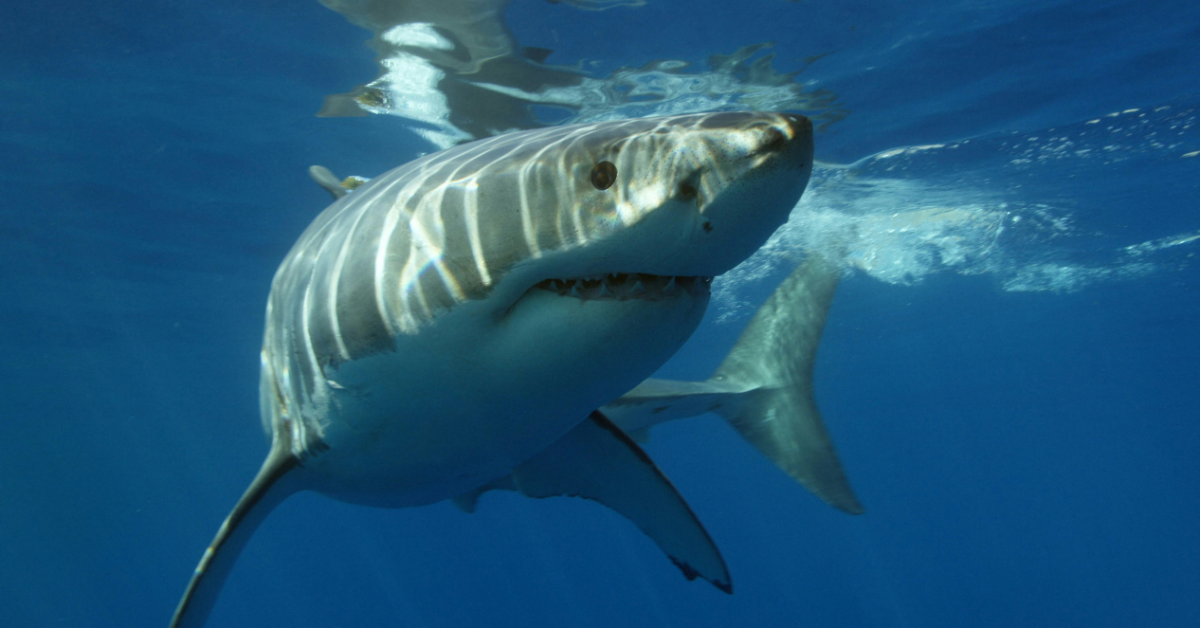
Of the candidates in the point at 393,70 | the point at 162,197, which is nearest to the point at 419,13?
the point at 393,70

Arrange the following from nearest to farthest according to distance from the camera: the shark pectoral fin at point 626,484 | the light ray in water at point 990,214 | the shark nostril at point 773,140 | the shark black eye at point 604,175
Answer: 1. the shark nostril at point 773,140
2. the shark black eye at point 604,175
3. the shark pectoral fin at point 626,484
4. the light ray in water at point 990,214

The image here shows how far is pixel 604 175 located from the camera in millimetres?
1644

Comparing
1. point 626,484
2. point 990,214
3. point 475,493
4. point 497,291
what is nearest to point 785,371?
point 626,484

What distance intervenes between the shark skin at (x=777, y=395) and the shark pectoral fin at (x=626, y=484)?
879mm

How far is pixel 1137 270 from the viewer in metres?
21.3

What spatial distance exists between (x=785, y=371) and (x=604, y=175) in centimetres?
478

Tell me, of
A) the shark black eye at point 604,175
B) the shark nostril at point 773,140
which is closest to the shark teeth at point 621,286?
the shark black eye at point 604,175

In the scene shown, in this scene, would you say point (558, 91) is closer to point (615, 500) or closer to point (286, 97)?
point (286, 97)

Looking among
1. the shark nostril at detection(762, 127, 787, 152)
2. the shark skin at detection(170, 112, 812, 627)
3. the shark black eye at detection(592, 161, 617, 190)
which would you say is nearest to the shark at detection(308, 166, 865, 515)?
the shark skin at detection(170, 112, 812, 627)

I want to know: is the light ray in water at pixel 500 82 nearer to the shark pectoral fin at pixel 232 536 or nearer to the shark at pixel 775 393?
the shark at pixel 775 393

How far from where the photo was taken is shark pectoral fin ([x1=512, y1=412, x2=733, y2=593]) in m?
3.52

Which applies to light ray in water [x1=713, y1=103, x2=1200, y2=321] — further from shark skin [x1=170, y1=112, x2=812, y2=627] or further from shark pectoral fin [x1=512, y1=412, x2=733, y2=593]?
shark skin [x1=170, y1=112, x2=812, y2=627]

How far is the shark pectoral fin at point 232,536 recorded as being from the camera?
296cm

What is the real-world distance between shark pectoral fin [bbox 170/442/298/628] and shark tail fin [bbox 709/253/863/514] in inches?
144
